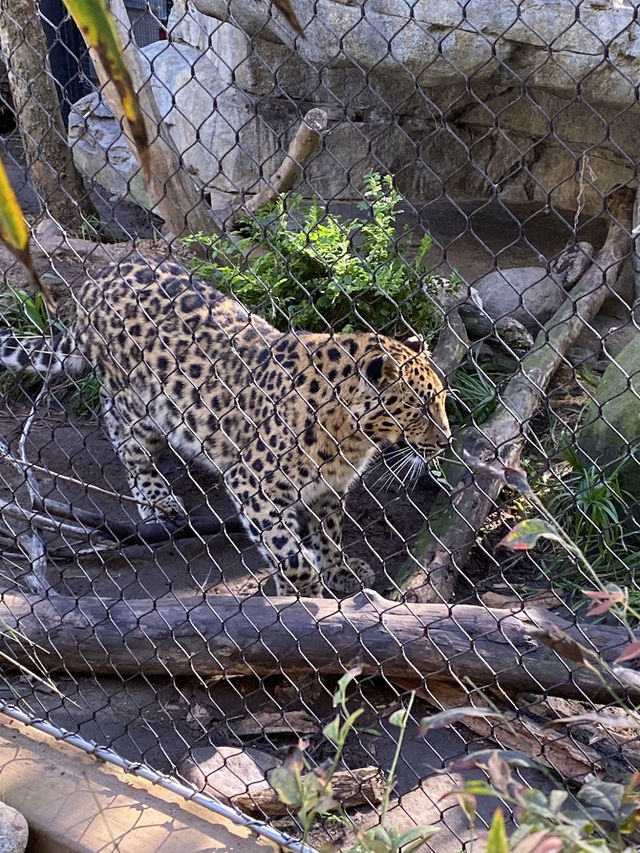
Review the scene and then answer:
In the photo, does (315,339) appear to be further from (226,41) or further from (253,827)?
(226,41)

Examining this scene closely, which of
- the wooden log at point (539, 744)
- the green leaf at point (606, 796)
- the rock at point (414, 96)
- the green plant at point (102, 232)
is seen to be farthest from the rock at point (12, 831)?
the green plant at point (102, 232)

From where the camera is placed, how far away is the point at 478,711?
143 centimetres

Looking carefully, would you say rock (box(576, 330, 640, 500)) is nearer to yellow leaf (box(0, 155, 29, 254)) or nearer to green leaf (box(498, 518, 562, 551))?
green leaf (box(498, 518, 562, 551))

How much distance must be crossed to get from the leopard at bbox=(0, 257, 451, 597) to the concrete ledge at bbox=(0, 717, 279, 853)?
1104 millimetres

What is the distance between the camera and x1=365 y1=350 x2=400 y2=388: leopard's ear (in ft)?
12.7

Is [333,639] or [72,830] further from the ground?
[333,639]

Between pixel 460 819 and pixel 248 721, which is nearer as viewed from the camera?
pixel 460 819

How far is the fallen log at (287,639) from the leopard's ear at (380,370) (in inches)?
37.8

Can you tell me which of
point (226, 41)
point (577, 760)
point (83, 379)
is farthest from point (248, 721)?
point (226, 41)

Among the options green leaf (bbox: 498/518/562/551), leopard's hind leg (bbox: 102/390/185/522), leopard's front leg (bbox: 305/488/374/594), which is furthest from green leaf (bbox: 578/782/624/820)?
leopard's hind leg (bbox: 102/390/185/522)

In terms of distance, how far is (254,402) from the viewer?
15.3 ft

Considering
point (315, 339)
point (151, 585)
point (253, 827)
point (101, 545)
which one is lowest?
point (151, 585)

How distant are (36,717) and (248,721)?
77cm

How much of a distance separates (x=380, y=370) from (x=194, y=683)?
1.44 meters
